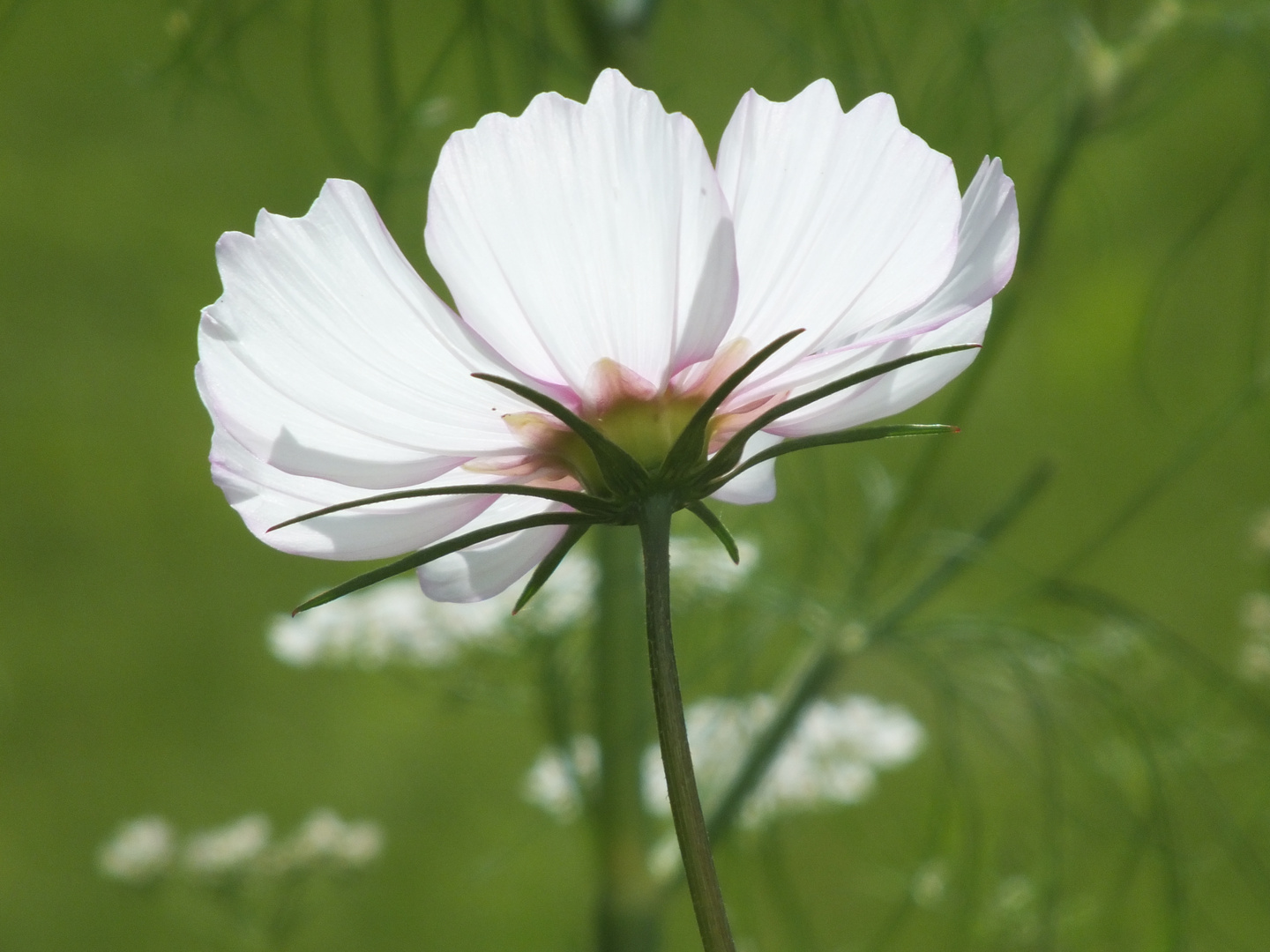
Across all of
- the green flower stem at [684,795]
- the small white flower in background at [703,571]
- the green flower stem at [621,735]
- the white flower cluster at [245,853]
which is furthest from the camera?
the white flower cluster at [245,853]

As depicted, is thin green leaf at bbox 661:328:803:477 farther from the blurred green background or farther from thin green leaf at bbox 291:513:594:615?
the blurred green background

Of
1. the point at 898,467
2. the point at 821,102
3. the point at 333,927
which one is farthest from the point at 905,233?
the point at 333,927

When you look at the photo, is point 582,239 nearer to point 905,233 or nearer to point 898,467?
point 905,233

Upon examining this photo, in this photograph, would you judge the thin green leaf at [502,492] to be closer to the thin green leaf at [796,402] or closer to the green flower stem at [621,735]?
the thin green leaf at [796,402]

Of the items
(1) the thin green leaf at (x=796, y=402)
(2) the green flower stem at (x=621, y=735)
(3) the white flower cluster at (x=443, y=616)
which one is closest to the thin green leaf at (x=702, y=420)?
(1) the thin green leaf at (x=796, y=402)

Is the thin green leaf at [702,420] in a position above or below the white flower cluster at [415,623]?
above
